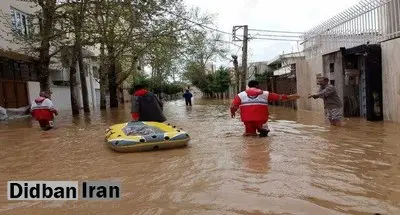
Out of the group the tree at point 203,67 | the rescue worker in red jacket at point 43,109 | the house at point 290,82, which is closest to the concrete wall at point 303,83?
the house at point 290,82

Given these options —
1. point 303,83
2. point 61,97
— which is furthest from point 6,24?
point 303,83

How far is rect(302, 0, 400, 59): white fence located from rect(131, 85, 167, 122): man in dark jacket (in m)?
7.19

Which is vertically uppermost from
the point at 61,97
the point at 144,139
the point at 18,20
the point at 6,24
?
the point at 18,20

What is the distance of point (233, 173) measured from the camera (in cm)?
658

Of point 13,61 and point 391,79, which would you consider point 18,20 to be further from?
point 391,79

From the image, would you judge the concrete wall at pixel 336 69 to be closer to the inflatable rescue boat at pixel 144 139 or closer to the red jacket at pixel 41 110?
the inflatable rescue boat at pixel 144 139

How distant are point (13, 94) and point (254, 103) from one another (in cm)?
1830

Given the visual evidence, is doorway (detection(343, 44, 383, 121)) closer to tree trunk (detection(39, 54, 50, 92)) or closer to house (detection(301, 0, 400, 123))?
house (detection(301, 0, 400, 123))

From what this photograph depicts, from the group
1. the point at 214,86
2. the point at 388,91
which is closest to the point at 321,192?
the point at 388,91

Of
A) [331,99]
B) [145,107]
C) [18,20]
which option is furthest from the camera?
[18,20]

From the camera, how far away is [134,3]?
1772 centimetres

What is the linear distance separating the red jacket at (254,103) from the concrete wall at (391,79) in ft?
14.4

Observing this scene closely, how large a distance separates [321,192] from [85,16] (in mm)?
14350

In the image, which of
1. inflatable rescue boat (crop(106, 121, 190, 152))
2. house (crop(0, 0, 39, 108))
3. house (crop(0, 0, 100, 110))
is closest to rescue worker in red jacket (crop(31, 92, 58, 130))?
inflatable rescue boat (crop(106, 121, 190, 152))
